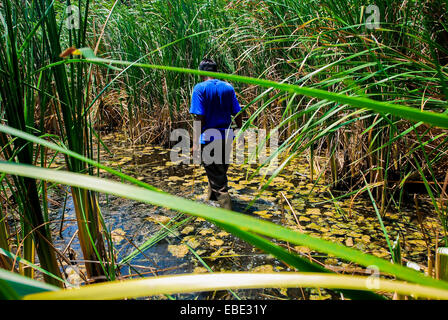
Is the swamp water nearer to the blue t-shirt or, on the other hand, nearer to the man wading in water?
the man wading in water

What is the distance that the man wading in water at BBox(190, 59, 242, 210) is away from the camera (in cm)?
311

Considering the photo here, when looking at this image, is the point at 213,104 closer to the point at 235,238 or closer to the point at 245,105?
the point at 245,105

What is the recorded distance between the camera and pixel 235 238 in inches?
99.1

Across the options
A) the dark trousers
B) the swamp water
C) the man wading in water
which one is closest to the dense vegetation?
the swamp water

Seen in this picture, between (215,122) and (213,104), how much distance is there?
18cm

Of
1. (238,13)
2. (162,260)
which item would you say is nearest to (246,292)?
(162,260)

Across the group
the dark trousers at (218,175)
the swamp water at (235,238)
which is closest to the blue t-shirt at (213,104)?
the dark trousers at (218,175)

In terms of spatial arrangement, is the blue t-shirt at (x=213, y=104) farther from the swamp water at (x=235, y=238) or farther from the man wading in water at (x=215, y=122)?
the swamp water at (x=235, y=238)

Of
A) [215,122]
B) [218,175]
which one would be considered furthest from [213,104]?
[218,175]

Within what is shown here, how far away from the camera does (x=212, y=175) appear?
3189mm

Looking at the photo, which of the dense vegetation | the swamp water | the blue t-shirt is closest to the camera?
the dense vegetation

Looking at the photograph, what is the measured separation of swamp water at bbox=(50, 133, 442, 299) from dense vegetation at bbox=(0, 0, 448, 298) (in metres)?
Answer: 0.20
